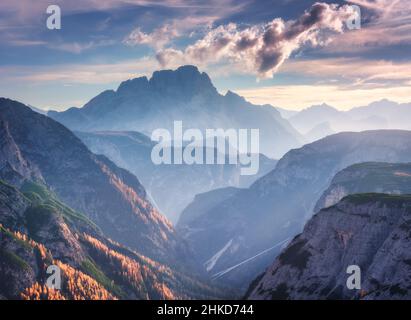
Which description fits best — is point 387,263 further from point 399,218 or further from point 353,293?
point 399,218
